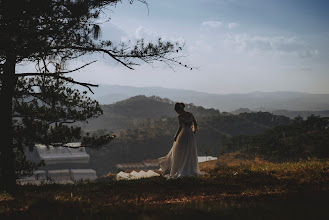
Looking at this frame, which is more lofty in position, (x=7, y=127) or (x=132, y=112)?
(x=7, y=127)

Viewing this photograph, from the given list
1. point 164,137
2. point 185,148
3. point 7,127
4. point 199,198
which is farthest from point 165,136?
point 199,198

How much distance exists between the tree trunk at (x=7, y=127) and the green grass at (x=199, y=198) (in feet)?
2.06

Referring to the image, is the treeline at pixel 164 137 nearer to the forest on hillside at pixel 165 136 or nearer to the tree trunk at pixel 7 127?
the forest on hillside at pixel 165 136

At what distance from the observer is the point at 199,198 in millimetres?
6562

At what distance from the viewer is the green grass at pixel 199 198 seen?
4.05 meters

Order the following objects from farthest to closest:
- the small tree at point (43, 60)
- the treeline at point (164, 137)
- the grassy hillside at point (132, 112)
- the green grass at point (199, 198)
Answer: the grassy hillside at point (132, 112), the treeline at point (164, 137), the small tree at point (43, 60), the green grass at point (199, 198)

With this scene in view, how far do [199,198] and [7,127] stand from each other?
5.69m

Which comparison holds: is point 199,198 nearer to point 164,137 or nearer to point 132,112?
point 164,137

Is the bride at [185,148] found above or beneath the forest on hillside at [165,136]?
above

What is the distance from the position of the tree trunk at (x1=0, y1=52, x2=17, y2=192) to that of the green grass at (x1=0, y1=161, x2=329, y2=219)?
2.06 feet

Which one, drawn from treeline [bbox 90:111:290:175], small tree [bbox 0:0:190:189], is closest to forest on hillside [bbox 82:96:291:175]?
treeline [bbox 90:111:290:175]

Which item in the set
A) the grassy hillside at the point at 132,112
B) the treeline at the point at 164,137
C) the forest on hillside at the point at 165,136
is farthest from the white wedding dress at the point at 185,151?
the grassy hillside at the point at 132,112

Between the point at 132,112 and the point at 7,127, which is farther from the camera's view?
the point at 132,112

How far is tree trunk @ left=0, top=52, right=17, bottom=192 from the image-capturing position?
30.5ft
